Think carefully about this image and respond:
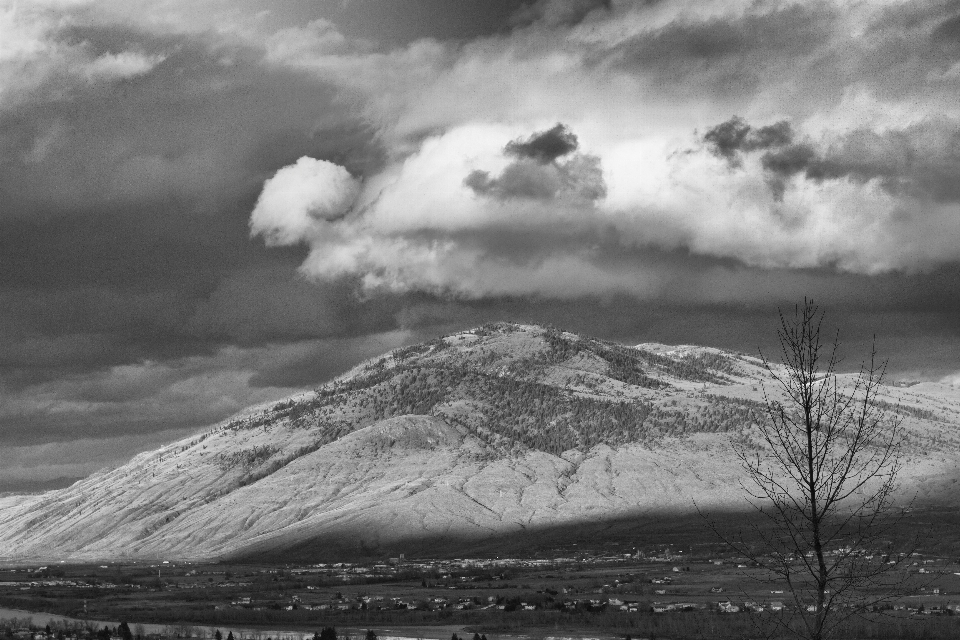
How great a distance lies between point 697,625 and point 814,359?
340 ft

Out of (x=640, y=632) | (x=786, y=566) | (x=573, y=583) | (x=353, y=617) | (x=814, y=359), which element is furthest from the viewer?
(x=573, y=583)

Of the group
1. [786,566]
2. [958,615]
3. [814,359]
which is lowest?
[958,615]

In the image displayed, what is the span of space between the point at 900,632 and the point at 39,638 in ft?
309

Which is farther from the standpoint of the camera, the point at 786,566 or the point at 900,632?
the point at 900,632

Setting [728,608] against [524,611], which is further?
[524,611]

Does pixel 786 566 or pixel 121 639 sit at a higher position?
pixel 786 566

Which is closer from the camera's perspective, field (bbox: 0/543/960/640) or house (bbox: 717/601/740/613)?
field (bbox: 0/543/960/640)

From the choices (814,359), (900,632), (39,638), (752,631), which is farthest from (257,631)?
(814,359)

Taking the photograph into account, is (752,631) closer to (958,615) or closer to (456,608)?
(958,615)

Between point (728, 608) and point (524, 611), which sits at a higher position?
point (524, 611)

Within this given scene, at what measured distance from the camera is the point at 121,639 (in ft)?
427

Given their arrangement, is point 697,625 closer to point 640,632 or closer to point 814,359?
point 640,632

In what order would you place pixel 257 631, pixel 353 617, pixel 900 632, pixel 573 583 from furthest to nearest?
pixel 573 583 → pixel 353 617 → pixel 257 631 → pixel 900 632

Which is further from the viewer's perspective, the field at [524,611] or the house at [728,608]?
the house at [728,608]
